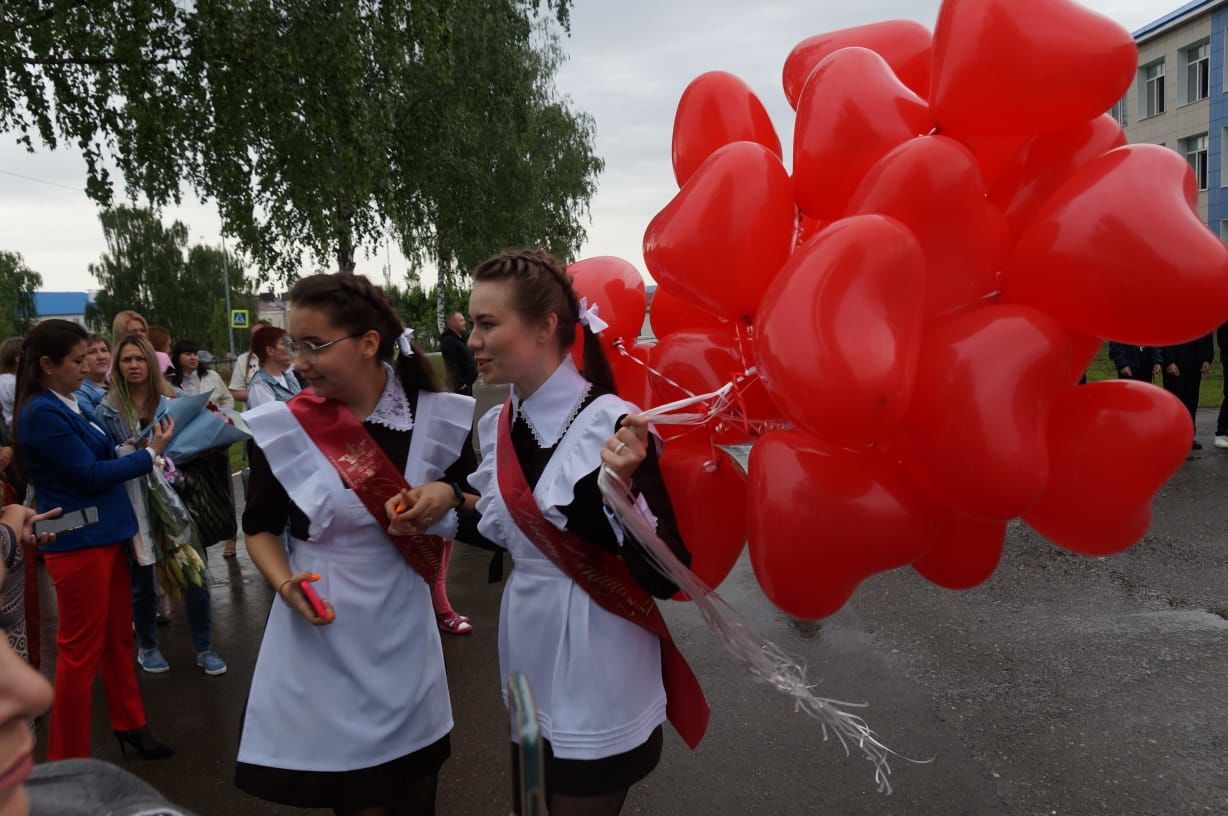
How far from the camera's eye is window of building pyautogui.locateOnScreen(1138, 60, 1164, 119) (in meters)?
32.3

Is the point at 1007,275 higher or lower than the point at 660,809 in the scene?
higher

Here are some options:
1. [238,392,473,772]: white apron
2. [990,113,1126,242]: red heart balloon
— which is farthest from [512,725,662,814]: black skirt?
[990,113,1126,242]: red heart balloon

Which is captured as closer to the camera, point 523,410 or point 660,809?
point 523,410

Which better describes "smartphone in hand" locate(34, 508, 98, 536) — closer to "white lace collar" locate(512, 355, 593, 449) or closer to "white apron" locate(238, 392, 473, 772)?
"white apron" locate(238, 392, 473, 772)

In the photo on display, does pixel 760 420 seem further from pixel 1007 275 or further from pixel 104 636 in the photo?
pixel 104 636

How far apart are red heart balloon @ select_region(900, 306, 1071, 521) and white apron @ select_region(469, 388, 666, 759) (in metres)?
0.73

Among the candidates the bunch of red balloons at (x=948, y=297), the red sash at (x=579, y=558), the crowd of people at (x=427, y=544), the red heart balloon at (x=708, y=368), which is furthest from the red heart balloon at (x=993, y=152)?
the red sash at (x=579, y=558)

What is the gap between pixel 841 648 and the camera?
184 inches

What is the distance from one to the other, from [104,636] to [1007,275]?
3616mm

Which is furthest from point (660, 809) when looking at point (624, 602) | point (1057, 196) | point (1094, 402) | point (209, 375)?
point (209, 375)

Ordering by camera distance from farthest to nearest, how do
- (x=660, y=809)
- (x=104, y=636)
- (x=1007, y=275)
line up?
(x=104, y=636), (x=660, y=809), (x=1007, y=275)

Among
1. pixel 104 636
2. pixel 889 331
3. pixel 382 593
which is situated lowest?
pixel 104 636

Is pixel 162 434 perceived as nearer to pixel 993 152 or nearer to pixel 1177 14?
pixel 993 152

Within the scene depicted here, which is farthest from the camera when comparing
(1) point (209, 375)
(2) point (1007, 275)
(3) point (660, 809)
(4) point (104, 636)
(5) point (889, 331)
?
(1) point (209, 375)
